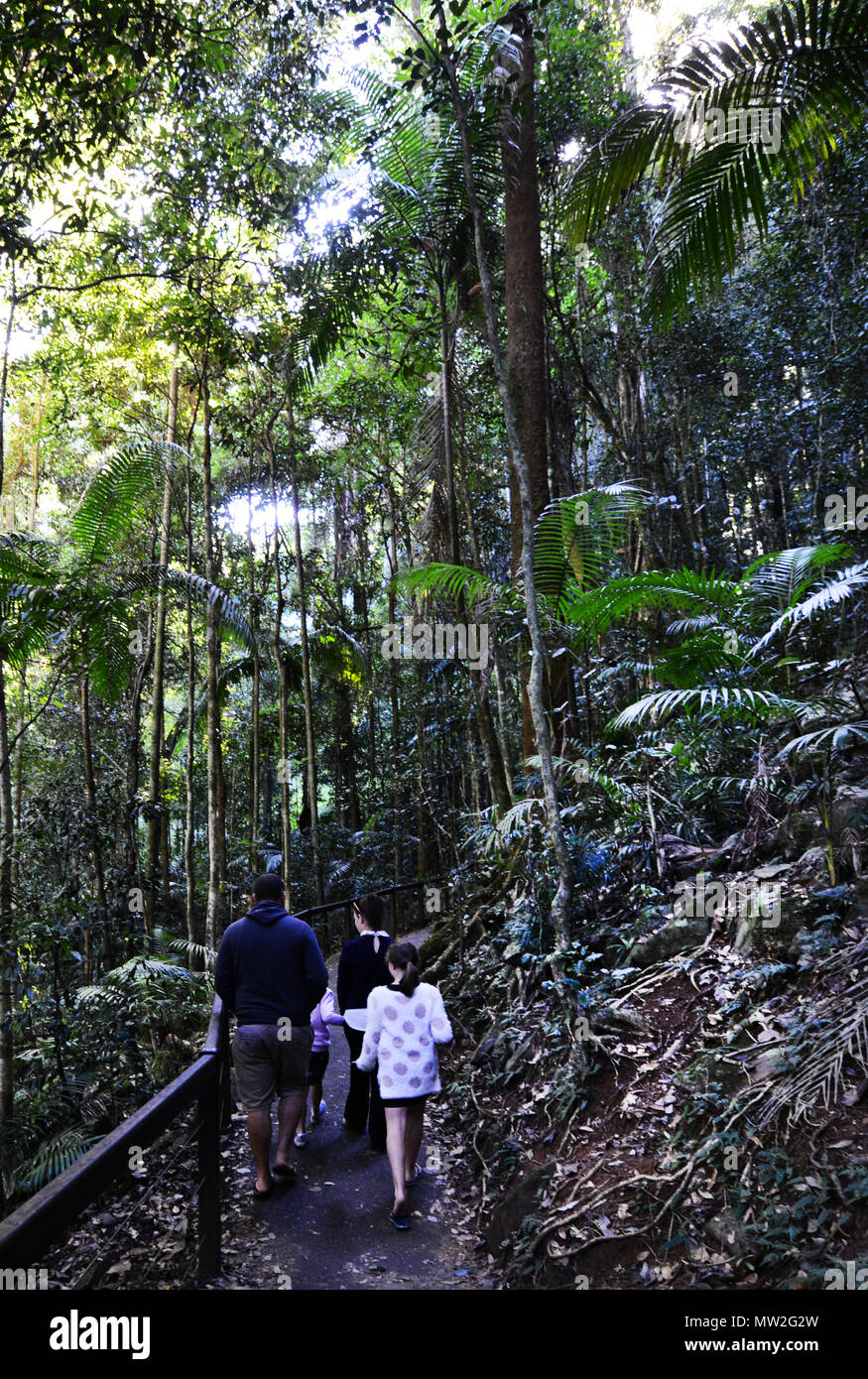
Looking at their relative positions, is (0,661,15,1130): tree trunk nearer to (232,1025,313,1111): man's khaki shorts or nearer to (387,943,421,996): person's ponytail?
(232,1025,313,1111): man's khaki shorts

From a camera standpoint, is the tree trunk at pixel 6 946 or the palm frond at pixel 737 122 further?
the tree trunk at pixel 6 946

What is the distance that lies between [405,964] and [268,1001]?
0.71 meters

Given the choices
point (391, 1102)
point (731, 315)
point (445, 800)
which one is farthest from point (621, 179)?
point (445, 800)

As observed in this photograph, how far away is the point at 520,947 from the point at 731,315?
1055 centimetres

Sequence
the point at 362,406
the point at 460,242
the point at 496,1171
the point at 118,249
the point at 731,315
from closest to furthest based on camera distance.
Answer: the point at 496,1171 → the point at 118,249 → the point at 460,242 → the point at 362,406 → the point at 731,315

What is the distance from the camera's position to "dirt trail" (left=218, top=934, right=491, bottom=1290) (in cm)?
370

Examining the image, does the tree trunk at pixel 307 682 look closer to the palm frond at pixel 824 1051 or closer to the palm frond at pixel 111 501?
the palm frond at pixel 111 501

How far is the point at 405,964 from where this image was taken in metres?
4.23

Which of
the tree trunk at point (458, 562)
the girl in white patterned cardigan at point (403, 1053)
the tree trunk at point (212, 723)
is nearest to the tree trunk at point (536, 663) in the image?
the girl in white patterned cardigan at point (403, 1053)

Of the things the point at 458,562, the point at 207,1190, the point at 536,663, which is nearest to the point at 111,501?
the point at 458,562

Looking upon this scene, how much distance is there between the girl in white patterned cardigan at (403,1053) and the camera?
Result: 412 centimetres

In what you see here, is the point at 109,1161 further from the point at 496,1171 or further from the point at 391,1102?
the point at 496,1171

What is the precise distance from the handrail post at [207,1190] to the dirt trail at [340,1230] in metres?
0.19

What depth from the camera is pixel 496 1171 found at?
4457 mm
